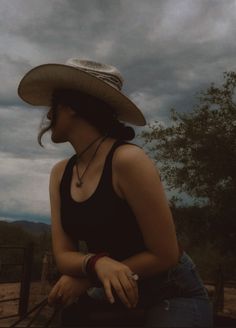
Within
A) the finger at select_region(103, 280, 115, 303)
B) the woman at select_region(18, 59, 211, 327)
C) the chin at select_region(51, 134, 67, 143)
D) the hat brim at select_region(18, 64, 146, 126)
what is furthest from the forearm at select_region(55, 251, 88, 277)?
the hat brim at select_region(18, 64, 146, 126)

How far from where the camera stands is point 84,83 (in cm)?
205

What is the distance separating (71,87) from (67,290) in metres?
0.86

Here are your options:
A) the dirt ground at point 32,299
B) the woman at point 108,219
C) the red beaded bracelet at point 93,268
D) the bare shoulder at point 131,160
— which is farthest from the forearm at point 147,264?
the dirt ground at point 32,299

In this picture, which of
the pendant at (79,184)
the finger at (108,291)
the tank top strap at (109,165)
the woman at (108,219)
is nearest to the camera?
the finger at (108,291)

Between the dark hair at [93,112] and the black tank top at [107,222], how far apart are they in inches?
7.7

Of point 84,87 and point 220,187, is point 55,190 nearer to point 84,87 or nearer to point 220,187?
point 84,87

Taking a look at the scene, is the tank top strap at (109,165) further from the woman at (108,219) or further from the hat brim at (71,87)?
the hat brim at (71,87)

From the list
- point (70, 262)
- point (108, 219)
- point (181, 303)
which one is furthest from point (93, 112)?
point (181, 303)

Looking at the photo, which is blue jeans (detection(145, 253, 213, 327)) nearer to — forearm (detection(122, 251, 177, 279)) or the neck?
forearm (detection(122, 251, 177, 279))

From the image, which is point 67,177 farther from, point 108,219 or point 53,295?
point 53,295

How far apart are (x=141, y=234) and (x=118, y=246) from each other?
101 mm

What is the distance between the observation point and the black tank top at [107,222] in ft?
5.97

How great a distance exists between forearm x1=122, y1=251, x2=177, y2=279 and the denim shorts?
90mm

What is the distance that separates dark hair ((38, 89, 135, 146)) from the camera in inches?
82.2
